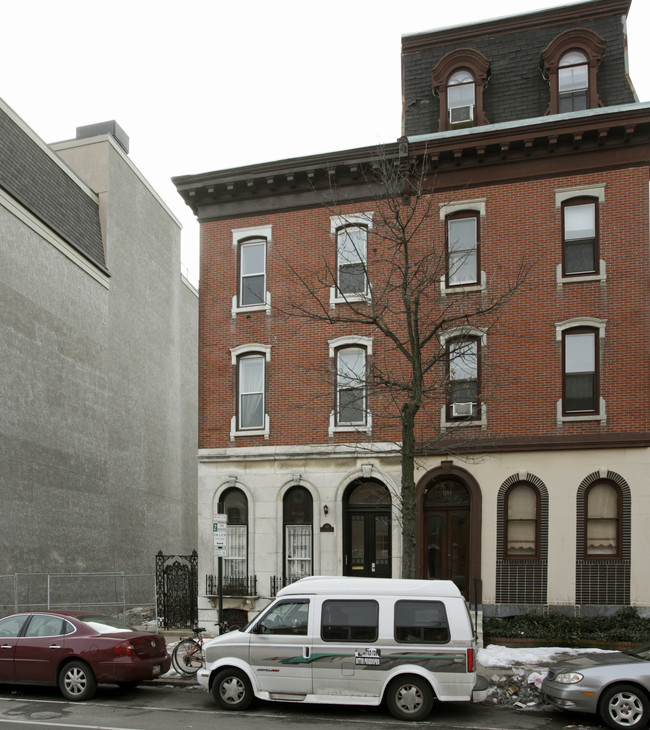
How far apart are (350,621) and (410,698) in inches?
52.9

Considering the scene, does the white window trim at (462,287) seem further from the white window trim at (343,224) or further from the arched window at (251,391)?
the arched window at (251,391)

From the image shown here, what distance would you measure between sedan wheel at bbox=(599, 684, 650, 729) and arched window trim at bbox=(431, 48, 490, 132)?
48.7ft

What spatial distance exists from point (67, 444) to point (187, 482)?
36.6ft

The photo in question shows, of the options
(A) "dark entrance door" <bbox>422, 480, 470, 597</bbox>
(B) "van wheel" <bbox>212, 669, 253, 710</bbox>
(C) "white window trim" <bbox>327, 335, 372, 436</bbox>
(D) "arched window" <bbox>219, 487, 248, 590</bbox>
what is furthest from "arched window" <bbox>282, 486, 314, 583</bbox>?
(B) "van wheel" <bbox>212, 669, 253, 710</bbox>

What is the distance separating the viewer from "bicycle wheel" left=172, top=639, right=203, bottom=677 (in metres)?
15.1

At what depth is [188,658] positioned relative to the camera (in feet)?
49.8

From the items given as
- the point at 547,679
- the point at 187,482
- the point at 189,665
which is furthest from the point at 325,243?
the point at 187,482

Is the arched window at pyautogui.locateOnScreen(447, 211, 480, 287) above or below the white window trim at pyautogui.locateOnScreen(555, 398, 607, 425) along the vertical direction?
above

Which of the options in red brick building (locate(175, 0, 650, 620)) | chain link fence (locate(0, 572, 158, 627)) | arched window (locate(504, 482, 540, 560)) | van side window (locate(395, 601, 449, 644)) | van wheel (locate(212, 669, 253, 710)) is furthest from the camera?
chain link fence (locate(0, 572, 158, 627))

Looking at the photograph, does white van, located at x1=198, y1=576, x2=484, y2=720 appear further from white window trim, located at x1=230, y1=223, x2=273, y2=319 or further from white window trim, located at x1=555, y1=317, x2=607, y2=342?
white window trim, located at x1=230, y1=223, x2=273, y2=319

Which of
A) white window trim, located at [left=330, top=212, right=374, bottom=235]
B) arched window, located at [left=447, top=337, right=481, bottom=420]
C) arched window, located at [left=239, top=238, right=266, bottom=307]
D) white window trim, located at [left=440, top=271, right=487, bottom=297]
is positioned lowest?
arched window, located at [left=447, top=337, right=481, bottom=420]

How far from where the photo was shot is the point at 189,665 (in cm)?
1516

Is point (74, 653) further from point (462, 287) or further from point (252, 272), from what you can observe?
point (462, 287)

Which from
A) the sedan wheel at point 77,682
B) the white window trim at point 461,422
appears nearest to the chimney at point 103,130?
the white window trim at point 461,422
